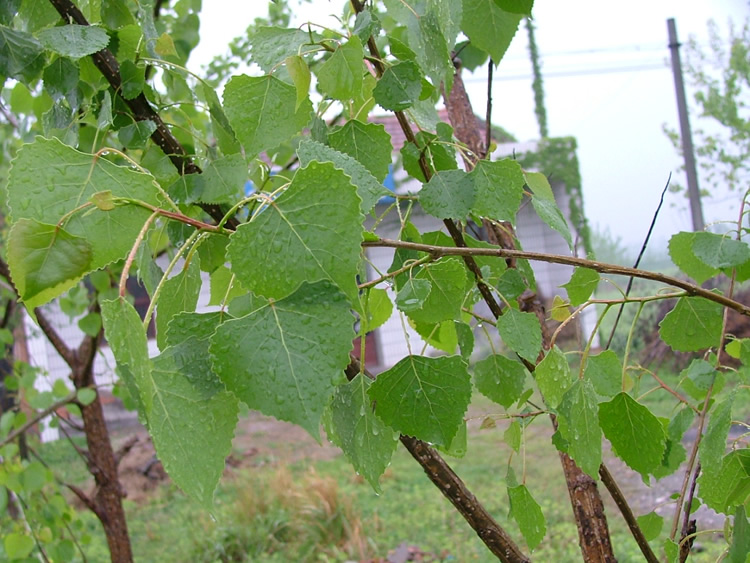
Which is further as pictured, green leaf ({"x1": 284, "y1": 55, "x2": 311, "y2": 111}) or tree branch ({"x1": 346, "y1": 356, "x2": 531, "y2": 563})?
tree branch ({"x1": 346, "y1": 356, "x2": 531, "y2": 563})

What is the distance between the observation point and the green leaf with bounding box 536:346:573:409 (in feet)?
1.32

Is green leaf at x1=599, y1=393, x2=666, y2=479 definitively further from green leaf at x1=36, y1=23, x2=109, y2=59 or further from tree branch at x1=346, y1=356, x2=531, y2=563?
green leaf at x1=36, y1=23, x2=109, y2=59

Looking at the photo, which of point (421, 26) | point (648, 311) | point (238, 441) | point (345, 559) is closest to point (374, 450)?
point (421, 26)

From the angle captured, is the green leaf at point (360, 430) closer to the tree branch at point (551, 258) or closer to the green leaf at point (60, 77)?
the tree branch at point (551, 258)

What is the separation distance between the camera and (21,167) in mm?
289

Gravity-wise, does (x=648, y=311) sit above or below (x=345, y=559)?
above

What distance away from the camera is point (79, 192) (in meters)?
0.30

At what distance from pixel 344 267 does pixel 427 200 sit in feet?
0.54

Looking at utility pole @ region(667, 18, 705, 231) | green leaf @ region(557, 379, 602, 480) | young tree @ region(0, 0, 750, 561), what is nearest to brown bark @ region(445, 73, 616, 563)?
young tree @ region(0, 0, 750, 561)

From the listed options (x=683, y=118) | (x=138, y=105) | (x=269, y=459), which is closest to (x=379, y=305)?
(x=138, y=105)

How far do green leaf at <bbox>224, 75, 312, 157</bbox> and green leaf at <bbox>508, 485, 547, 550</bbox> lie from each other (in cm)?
31

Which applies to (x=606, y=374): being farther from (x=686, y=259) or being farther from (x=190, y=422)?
(x=190, y=422)

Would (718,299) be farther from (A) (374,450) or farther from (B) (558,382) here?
(A) (374,450)

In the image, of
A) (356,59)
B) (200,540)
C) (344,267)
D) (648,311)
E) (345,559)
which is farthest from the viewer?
(648,311)
